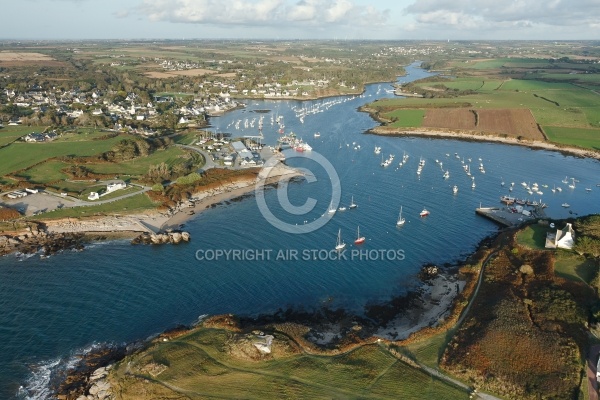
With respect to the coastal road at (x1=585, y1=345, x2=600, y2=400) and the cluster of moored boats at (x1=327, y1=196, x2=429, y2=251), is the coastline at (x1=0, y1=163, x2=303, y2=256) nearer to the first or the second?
the cluster of moored boats at (x1=327, y1=196, x2=429, y2=251)

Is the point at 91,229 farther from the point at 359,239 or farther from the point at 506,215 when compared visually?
the point at 506,215

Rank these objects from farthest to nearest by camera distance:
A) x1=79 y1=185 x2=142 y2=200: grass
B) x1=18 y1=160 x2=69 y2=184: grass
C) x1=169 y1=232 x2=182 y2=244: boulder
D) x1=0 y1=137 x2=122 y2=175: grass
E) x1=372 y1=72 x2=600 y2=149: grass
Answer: x1=372 y1=72 x2=600 y2=149: grass → x1=0 y1=137 x2=122 y2=175: grass → x1=18 y1=160 x2=69 y2=184: grass → x1=79 y1=185 x2=142 y2=200: grass → x1=169 y1=232 x2=182 y2=244: boulder

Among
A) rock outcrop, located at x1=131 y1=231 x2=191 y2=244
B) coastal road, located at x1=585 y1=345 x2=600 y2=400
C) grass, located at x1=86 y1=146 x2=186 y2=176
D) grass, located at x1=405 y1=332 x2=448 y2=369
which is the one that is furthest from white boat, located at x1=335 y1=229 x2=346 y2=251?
grass, located at x1=86 y1=146 x2=186 y2=176

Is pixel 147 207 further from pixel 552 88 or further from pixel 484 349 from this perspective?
pixel 552 88

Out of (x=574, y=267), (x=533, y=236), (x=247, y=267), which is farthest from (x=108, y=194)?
(x=574, y=267)

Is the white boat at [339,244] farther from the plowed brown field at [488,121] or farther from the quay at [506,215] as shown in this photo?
the plowed brown field at [488,121]

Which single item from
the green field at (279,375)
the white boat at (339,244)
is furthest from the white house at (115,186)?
the green field at (279,375)
